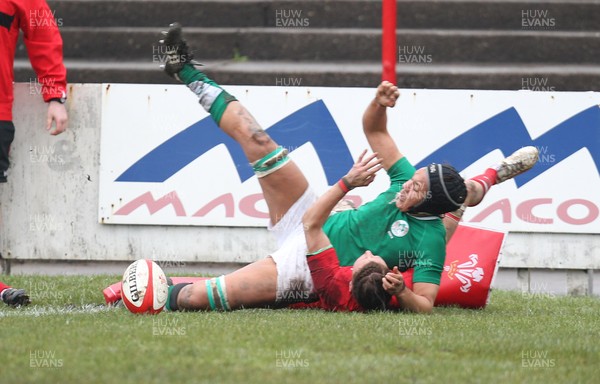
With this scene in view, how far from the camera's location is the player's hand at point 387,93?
293 inches

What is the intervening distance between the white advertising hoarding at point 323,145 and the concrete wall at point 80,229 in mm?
133

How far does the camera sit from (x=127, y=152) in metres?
10.1

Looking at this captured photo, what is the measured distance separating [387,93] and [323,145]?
2709 mm

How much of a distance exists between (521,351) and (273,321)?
5.00 feet

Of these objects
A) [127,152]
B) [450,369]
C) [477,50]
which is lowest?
[450,369]

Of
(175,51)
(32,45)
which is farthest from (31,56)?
(175,51)

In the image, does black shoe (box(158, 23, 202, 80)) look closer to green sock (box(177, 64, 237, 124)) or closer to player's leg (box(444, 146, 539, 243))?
green sock (box(177, 64, 237, 124))

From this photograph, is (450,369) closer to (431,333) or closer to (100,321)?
(431,333)

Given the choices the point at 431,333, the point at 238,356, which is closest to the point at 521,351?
the point at 431,333

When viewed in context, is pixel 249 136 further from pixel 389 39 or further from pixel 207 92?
pixel 389 39

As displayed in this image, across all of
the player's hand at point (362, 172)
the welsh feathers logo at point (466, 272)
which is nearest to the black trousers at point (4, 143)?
the player's hand at point (362, 172)

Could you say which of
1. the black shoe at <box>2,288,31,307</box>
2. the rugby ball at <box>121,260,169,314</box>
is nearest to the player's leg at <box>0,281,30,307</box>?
the black shoe at <box>2,288,31,307</box>

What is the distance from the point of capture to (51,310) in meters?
7.10

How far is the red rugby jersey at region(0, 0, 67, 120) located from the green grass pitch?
80.9 inches
